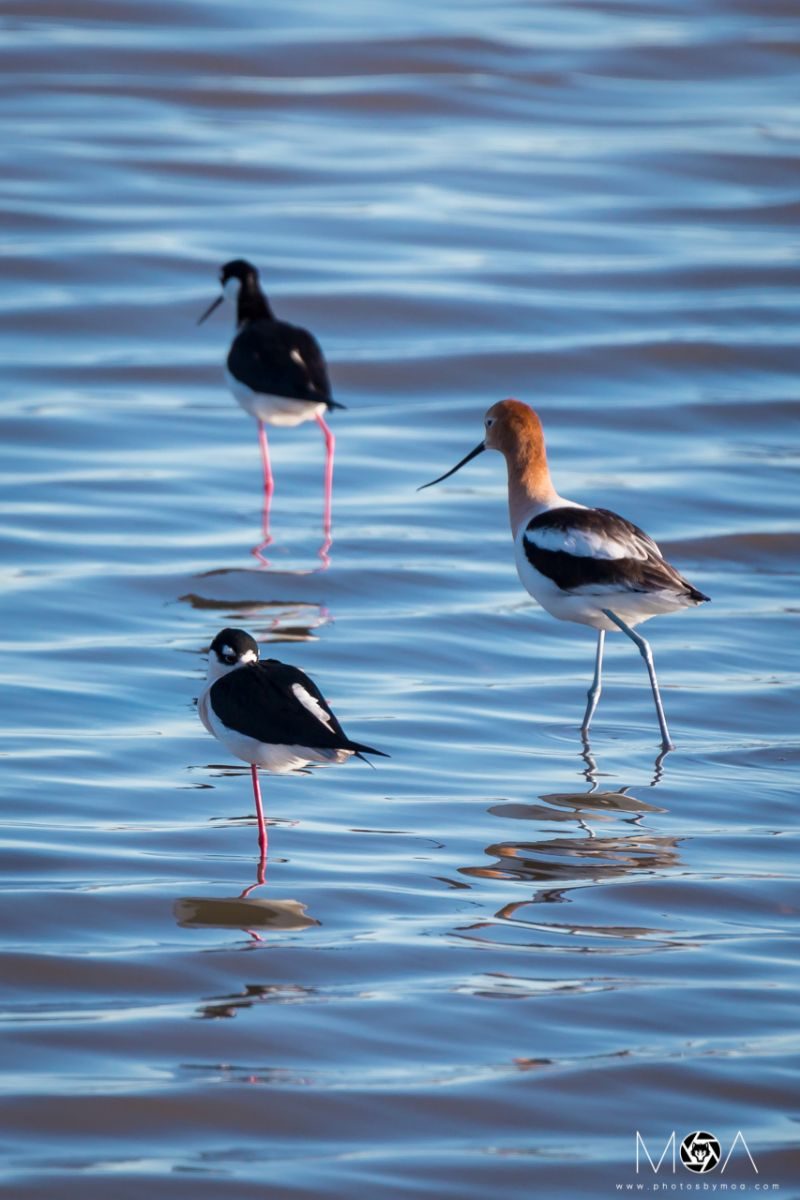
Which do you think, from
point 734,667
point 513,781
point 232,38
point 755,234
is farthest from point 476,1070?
point 232,38

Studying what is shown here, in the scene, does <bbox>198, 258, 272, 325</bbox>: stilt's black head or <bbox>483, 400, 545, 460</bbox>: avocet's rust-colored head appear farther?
<bbox>198, 258, 272, 325</bbox>: stilt's black head

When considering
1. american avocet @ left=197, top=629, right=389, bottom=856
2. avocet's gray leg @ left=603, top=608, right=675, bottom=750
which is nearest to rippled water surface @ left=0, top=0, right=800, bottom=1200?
avocet's gray leg @ left=603, top=608, right=675, bottom=750

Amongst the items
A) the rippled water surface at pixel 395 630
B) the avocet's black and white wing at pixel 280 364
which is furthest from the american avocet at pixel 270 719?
the avocet's black and white wing at pixel 280 364

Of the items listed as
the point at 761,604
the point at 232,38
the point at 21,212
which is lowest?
the point at 761,604

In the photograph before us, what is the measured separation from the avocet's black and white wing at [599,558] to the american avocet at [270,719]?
1619 mm

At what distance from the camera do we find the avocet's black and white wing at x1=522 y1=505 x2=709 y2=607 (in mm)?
7043

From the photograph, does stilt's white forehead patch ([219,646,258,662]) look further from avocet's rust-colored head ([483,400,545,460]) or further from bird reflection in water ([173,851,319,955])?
avocet's rust-colored head ([483,400,545,460])

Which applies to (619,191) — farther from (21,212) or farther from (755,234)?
(21,212)

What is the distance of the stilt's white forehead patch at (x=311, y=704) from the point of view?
5.53 m

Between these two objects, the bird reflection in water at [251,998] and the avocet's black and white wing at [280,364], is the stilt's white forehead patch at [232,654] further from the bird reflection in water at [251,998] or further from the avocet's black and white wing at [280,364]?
the avocet's black and white wing at [280,364]

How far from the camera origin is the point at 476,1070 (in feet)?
14.3

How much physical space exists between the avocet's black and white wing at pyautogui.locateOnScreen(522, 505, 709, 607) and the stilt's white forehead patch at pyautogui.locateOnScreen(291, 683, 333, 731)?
1.77m

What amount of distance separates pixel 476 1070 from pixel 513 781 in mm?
2140

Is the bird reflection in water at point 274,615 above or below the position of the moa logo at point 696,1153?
below
